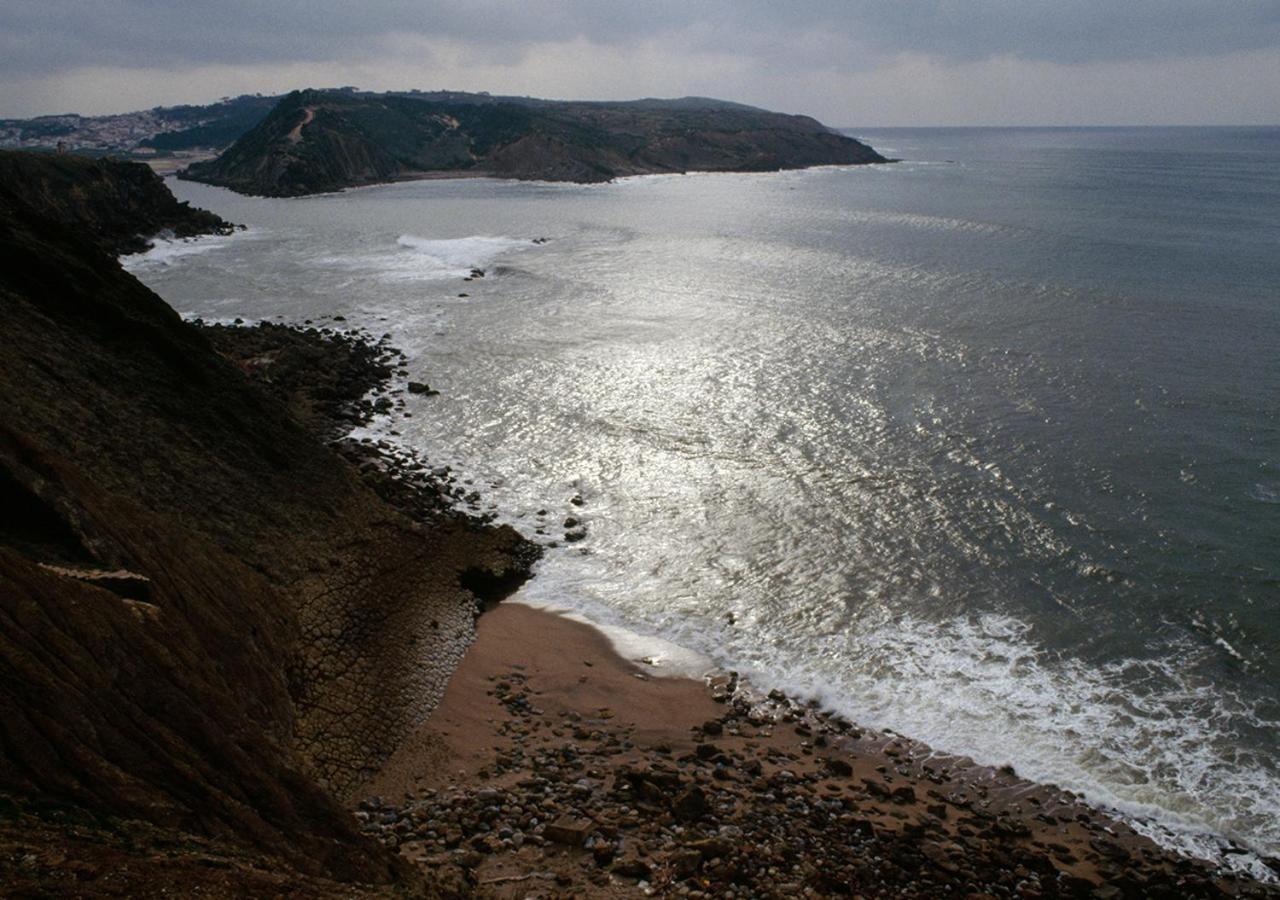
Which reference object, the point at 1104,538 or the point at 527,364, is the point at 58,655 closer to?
the point at 1104,538

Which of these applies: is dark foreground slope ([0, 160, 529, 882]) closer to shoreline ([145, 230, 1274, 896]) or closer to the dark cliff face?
shoreline ([145, 230, 1274, 896])

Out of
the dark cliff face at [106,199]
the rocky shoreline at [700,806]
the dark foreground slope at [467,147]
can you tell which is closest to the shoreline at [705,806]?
the rocky shoreline at [700,806]

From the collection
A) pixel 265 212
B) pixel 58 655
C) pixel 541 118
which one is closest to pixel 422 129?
pixel 541 118

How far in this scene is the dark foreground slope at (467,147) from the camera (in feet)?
405

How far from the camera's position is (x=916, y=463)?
26.0 m

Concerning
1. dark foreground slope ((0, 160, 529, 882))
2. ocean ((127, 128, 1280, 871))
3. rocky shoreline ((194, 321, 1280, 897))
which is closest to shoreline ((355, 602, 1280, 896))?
rocky shoreline ((194, 321, 1280, 897))

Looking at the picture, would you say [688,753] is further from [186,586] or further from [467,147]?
[467,147]

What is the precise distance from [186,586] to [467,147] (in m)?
158

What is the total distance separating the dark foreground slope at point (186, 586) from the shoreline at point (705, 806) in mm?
1192

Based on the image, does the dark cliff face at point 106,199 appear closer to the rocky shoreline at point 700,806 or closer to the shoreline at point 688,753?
the shoreline at point 688,753

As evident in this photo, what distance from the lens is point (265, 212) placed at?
9088cm

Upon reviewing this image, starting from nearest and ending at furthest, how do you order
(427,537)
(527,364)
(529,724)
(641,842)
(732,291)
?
1. (641,842)
2. (529,724)
3. (427,537)
4. (527,364)
5. (732,291)

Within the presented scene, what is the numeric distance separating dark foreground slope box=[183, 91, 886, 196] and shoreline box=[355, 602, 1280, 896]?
112m

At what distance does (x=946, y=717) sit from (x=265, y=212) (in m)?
93.6
